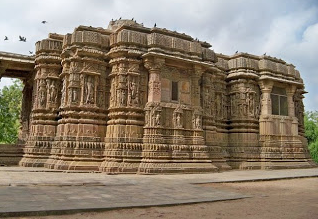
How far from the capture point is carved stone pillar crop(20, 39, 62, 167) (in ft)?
53.0

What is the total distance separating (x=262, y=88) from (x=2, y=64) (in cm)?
1513

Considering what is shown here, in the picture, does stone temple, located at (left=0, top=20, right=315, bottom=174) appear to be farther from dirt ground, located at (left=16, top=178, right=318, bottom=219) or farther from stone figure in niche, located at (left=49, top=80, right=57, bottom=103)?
dirt ground, located at (left=16, top=178, right=318, bottom=219)

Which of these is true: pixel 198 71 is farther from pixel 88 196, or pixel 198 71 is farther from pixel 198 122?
pixel 88 196

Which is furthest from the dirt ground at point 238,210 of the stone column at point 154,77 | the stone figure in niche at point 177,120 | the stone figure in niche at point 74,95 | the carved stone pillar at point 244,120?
the carved stone pillar at point 244,120

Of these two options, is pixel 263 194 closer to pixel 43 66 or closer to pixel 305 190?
pixel 305 190

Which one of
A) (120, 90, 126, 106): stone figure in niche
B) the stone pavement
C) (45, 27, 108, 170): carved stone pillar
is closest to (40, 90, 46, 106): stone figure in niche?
(45, 27, 108, 170): carved stone pillar

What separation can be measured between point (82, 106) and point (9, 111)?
21143 millimetres

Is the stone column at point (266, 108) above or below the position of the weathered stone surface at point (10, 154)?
above

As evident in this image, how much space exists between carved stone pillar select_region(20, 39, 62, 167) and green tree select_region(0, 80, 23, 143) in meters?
16.6

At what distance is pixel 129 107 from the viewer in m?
14.1

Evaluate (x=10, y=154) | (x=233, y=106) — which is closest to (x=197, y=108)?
(x=233, y=106)

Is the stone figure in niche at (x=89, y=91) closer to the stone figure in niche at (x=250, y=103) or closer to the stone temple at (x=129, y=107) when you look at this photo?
the stone temple at (x=129, y=107)

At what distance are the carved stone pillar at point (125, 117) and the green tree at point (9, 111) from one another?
20938 millimetres

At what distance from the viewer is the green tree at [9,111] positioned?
31.5 m
